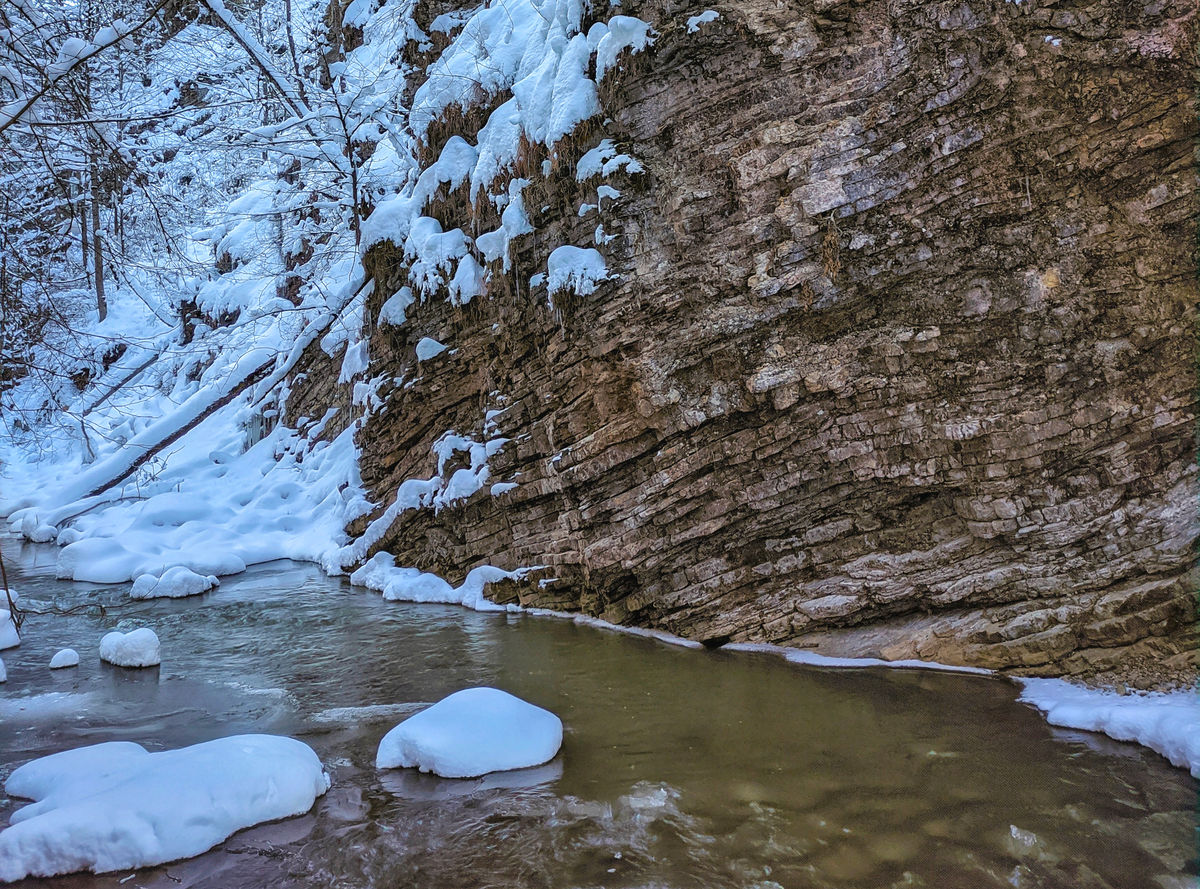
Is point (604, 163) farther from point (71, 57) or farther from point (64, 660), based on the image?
point (64, 660)

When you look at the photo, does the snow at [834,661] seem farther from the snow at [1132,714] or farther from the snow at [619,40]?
the snow at [619,40]

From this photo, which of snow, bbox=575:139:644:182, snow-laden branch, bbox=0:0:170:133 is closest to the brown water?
snow-laden branch, bbox=0:0:170:133

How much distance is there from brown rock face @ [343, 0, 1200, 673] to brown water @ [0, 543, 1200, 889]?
0.94 meters

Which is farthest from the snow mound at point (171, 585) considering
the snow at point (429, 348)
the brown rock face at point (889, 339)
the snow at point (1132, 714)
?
the snow at point (1132, 714)

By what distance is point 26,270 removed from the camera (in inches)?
202

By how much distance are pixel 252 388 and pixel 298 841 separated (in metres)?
14.6

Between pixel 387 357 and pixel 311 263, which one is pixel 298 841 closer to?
pixel 387 357

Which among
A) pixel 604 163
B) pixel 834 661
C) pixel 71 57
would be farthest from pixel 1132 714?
pixel 71 57

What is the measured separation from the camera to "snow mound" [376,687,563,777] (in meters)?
4.30

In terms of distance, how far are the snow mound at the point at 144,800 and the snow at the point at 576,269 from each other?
5.22m

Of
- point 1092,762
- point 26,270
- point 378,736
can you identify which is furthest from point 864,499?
point 26,270

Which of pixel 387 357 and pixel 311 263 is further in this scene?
pixel 311 263

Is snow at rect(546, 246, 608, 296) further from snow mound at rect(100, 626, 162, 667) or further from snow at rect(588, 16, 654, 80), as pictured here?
snow mound at rect(100, 626, 162, 667)

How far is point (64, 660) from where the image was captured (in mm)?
6445
